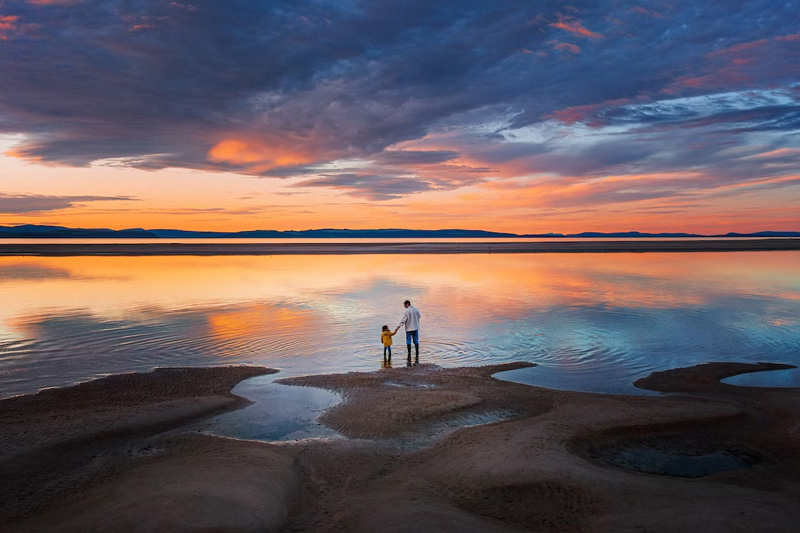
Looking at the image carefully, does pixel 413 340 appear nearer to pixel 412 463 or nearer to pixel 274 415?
pixel 274 415

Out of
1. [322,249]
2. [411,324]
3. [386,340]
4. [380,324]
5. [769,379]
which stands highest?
[322,249]

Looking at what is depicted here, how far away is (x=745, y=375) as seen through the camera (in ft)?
54.9

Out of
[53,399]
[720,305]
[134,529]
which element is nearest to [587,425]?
[134,529]

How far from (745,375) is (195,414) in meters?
16.6

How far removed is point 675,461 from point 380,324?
16451mm

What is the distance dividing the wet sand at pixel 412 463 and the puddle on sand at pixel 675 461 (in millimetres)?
75

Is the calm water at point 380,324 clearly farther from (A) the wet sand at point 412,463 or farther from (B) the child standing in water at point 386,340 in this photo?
(A) the wet sand at point 412,463

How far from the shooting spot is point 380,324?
25375 millimetres

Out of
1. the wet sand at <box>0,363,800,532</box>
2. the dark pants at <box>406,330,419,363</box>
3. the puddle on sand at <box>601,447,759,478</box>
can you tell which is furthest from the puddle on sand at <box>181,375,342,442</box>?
the puddle on sand at <box>601,447,759,478</box>

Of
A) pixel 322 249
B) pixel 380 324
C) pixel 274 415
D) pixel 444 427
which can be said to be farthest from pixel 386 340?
pixel 322 249

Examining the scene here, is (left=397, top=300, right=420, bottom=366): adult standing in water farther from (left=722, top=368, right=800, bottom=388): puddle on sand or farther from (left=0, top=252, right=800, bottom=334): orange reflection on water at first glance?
(left=722, top=368, right=800, bottom=388): puddle on sand

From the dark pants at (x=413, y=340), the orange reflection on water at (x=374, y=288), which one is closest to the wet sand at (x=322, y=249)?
the orange reflection on water at (x=374, y=288)

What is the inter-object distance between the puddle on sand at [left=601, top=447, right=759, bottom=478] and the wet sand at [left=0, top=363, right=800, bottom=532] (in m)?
0.08

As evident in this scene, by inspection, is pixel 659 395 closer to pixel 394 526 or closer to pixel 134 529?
pixel 394 526
